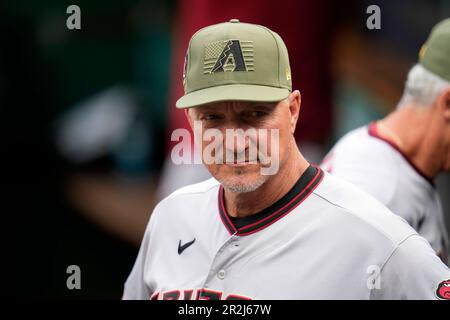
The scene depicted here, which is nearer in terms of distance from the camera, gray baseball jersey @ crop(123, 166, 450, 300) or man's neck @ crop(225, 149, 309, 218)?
gray baseball jersey @ crop(123, 166, 450, 300)

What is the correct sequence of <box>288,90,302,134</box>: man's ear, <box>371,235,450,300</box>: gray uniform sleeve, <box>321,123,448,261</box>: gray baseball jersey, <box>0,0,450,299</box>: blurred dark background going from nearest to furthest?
<box>371,235,450,300</box>: gray uniform sleeve → <box>288,90,302,134</box>: man's ear → <box>321,123,448,261</box>: gray baseball jersey → <box>0,0,450,299</box>: blurred dark background

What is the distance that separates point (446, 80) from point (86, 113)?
11.2 feet

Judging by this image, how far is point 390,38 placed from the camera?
519cm

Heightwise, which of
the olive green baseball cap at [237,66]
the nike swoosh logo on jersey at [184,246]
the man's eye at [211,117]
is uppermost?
the olive green baseball cap at [237,66]

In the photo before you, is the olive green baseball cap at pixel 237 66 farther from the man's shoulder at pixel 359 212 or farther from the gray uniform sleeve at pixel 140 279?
the gray uniform sleeve at pixel 140 279

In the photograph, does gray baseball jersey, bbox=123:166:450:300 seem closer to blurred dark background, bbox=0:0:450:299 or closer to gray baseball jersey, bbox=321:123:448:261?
gray baseball jersey, bbox=321:123:448:261

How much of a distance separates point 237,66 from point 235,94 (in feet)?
0.35

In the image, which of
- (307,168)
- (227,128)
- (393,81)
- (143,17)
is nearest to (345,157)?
(307,168)

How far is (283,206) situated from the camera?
2521 mm

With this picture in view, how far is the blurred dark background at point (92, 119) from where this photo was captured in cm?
551

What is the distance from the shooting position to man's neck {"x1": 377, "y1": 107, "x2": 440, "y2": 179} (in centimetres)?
346

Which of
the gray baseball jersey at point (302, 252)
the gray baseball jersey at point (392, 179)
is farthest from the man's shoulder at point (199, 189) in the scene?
the gray baseball jersey at point (392, 179)

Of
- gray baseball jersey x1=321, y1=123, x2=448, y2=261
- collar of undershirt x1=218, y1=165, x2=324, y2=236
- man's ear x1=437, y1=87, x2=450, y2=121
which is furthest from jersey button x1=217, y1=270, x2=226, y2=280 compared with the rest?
man's ear x1=437, y1=87, x2=450, y2=121
